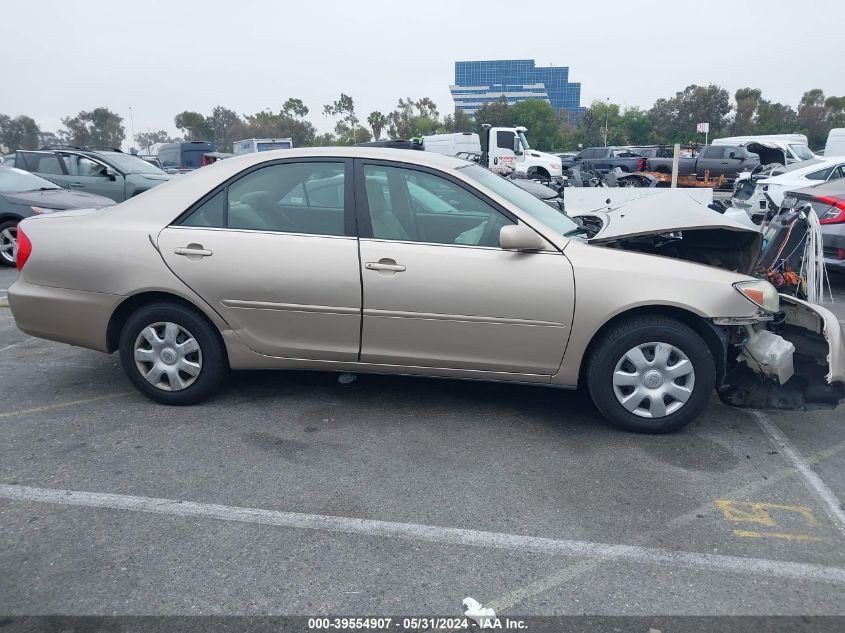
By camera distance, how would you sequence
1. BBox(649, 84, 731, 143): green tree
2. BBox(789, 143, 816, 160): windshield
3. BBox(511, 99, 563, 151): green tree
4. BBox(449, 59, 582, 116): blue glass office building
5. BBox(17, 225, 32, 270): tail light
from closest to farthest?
BBox(17, 225, 32, 270): tail light, BBox(789, 143, 816, 160): windshield, BBox(649, 84, 731, 143): green tree, BBox(511, 99, 563, 151): green tree, BBox(449, 59, 582, 116): blue glass office building

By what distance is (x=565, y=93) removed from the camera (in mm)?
153125

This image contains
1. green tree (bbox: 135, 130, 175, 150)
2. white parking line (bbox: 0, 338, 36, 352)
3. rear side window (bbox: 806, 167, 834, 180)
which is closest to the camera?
white parking line (bbox: 0, 338, 36, 352)

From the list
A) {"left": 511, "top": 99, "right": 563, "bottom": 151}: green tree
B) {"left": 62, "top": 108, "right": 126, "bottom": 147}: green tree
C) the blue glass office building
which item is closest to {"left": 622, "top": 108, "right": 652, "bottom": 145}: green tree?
{"left": 511, "top": 99, "right": 563, "bottom": 151}: green tree

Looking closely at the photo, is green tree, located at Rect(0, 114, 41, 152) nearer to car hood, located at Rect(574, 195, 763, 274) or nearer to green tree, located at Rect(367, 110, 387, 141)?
green tree, located at Rect(367, 110, 387, 141)

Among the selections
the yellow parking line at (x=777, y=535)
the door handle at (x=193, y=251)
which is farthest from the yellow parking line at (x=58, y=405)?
the yellow parking line at (x=777, y=535)

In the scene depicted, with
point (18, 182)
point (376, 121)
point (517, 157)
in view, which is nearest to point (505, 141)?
point (517, 157)

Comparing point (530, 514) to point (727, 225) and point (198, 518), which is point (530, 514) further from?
point (727, 225)

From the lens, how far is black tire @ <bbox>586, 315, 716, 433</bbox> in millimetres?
3939

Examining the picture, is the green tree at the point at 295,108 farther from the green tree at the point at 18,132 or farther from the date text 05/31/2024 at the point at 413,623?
the date text 05/31/2024 at the point at 413,623

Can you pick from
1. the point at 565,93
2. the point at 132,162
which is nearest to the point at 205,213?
the point at 132,162

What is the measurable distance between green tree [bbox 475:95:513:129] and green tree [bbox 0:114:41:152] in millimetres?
39913

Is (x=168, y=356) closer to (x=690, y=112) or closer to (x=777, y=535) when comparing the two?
(x=777, y=535)

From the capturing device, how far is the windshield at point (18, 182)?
9577 mm

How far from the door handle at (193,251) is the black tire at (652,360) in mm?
2407
